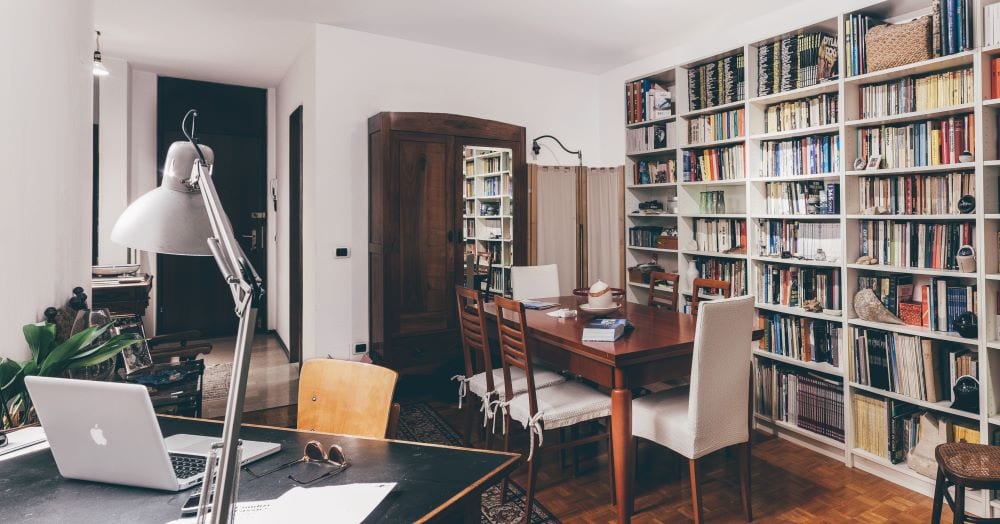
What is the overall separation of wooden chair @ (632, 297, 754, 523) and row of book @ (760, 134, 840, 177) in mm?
1484

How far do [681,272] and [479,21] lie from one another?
94.2 inches

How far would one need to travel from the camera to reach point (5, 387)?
1740 millimetres

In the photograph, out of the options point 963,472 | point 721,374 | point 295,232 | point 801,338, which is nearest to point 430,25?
point 295,232

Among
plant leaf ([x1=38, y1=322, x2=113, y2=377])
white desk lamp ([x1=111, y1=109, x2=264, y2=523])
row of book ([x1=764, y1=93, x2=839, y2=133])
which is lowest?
plant leaf ([x1=38, y1=322, x2=113, y2=377])

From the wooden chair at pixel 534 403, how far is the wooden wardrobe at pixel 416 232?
1397mm

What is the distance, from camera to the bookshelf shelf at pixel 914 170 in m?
2.60

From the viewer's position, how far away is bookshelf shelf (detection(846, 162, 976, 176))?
102 inches

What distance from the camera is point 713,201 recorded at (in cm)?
411

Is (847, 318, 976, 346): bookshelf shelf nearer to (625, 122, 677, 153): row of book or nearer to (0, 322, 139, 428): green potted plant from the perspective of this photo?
(625, 122, 677, 153): row of book

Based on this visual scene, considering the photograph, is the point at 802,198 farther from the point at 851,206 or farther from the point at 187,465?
the point at 187,465

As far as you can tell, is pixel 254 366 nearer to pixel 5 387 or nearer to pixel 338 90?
pixel 338 90

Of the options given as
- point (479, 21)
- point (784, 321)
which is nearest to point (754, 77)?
point (784, 321)

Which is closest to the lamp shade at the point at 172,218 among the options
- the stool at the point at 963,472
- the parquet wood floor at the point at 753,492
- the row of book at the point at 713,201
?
the parquet wood floor at the point at 753,492

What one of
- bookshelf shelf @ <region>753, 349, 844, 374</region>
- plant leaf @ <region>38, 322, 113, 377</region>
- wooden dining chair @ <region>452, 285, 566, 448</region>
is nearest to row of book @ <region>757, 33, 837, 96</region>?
bookshelf shelf @ <region>753, 349, 844, 374</region>
